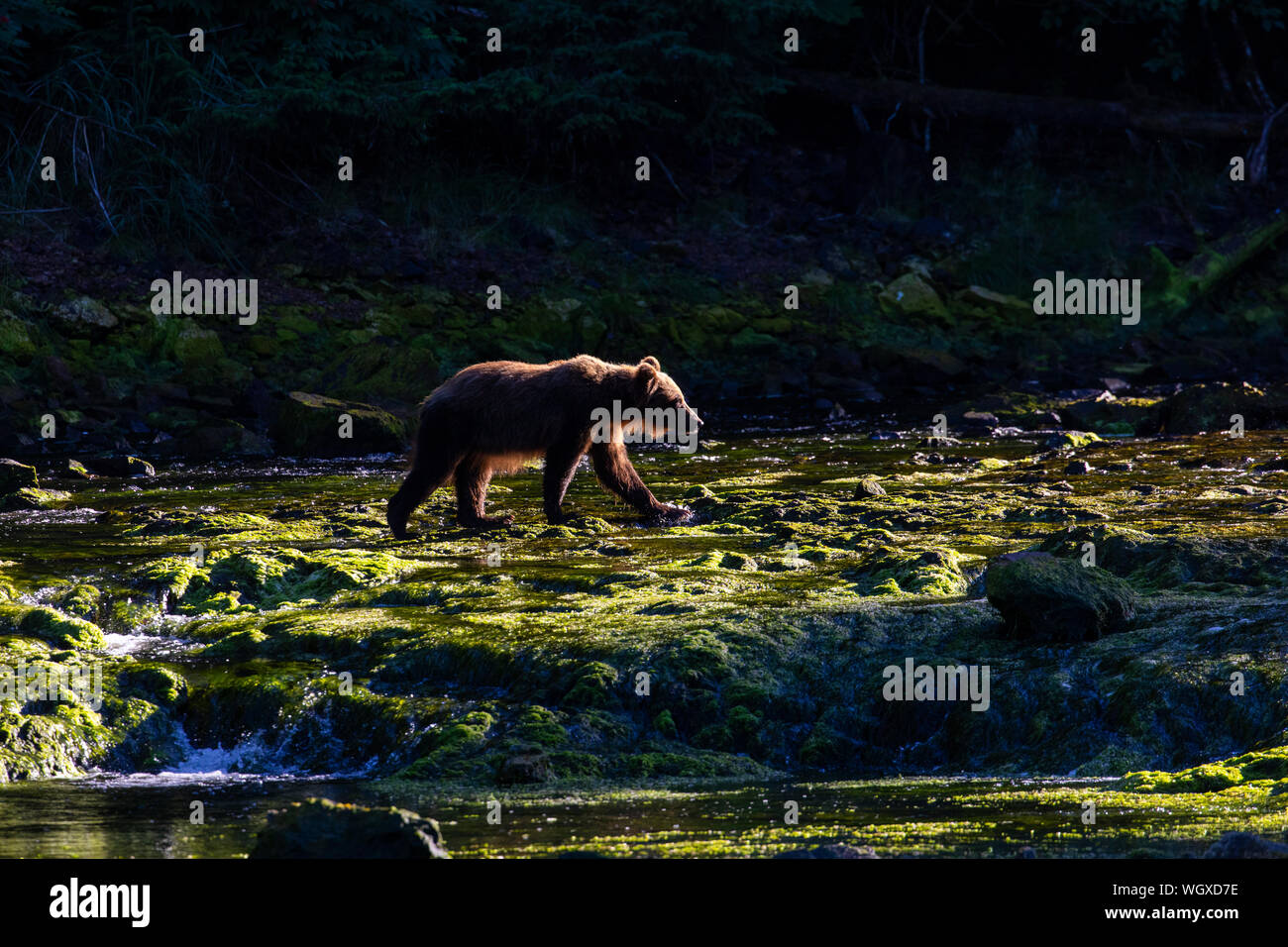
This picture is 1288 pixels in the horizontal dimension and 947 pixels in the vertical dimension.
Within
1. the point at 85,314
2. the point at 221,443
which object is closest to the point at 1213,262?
the point at 221,443

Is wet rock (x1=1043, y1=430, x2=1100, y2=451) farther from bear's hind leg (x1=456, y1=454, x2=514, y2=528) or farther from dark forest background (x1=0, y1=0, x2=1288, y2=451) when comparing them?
bear's hind leg (x1=456, y1=454, x2=514, y2=528)

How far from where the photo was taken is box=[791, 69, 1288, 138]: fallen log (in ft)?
94.3

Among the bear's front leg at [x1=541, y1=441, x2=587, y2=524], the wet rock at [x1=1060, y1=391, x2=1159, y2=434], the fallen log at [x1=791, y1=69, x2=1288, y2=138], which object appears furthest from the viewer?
the fallen log at [x1=791, y1=69, x2=1288, y2=138]

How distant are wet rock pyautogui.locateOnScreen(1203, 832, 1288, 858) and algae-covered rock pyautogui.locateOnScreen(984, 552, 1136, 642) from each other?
3.25m

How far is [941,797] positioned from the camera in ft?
21.7

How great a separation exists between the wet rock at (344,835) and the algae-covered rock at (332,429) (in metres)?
13.8

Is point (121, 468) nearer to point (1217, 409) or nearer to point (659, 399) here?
point (659, 399)

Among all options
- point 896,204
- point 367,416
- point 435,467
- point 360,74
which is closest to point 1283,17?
point 896,204

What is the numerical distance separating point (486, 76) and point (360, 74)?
2.35m

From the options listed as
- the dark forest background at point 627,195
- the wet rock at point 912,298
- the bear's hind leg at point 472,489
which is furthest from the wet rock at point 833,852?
the wet rock at point 912,298

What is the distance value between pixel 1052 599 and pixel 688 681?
2.12 meters

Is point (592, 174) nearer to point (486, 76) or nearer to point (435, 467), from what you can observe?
point (486, 76)

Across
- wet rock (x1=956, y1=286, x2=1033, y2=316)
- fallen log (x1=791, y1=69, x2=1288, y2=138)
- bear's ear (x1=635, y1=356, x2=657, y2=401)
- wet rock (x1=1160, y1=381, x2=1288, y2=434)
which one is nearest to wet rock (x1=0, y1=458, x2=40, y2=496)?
bear's ear (x1=635, y1=356, x2=657, y2=401)

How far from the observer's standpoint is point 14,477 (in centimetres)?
1500
